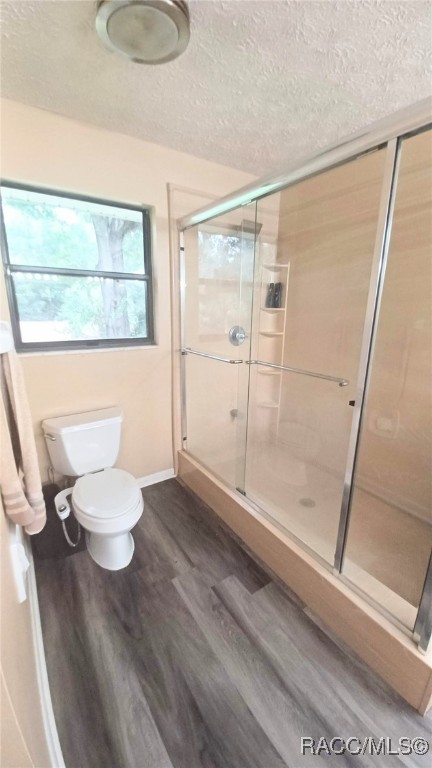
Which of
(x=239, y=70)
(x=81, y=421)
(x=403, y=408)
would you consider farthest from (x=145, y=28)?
(x=403, y=408)

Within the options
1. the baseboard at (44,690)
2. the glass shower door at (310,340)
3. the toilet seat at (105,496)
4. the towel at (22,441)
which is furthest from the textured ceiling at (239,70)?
the baseboard at (44,690)

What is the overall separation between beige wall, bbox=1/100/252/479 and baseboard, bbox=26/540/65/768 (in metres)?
0.76

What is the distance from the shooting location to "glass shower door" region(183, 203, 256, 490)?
213 cm

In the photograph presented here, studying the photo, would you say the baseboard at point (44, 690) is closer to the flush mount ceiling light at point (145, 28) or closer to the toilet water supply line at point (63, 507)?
the toilet water supply line at point (63, 507)

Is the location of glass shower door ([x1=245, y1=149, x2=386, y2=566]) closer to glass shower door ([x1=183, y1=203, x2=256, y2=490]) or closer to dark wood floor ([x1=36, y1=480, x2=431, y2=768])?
glass shower door ([x1=183, y1=203, x2=256, y2=490])

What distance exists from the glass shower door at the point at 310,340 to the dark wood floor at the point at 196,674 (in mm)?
498

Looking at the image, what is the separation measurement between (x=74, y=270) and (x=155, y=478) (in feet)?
5.12

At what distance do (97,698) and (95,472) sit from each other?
0.98 meters

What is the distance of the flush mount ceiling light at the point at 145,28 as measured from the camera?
936 millimetres

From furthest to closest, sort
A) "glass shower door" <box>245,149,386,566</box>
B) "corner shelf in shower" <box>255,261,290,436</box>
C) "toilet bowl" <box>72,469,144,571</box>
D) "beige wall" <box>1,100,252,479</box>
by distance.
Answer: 1. "corner shelf in shower" <box>255,261,290,436</box>
2. "glass shower door" <box>245,149,386,566</box>
3. "beige wall" <box>1,100,252,479</box>
4. "toilet bowl" <box>72,469,144,571</box>

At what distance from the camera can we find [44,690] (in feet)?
3.38

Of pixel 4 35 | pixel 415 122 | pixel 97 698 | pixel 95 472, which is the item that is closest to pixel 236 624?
pixel 97 698

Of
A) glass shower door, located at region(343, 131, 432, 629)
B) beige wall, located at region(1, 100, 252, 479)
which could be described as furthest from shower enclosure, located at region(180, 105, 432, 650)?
beige wall, located at region(1, 100, 252, 479)

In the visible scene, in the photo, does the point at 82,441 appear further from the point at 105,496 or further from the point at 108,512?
the point at 108,512
